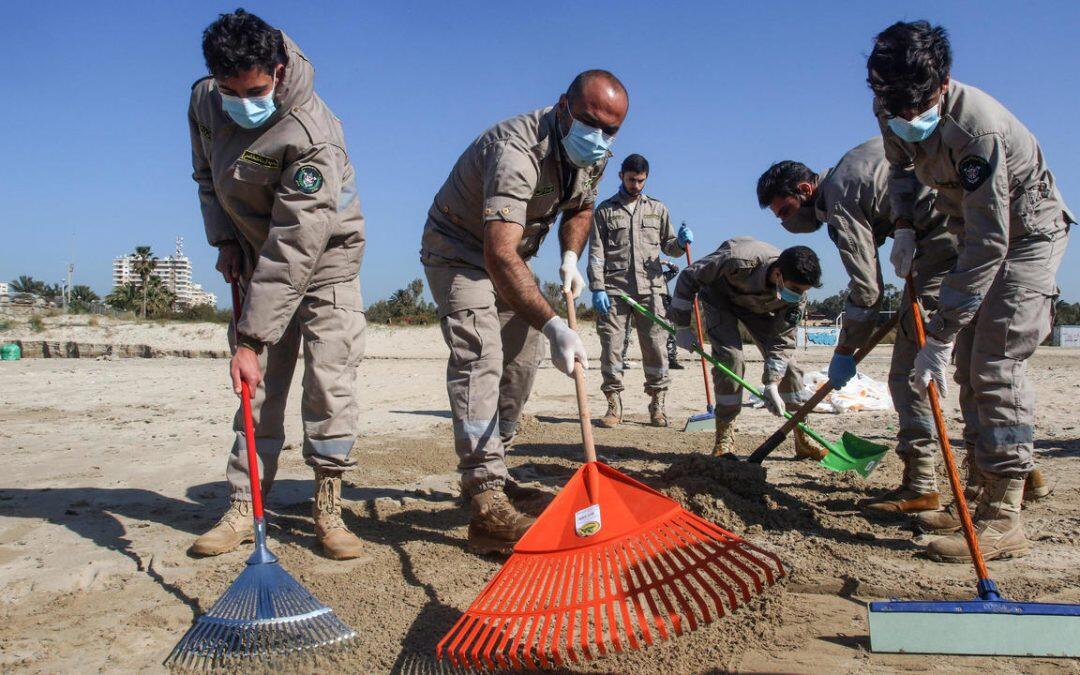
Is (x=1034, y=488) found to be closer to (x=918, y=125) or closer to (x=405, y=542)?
(x=918, y=125)

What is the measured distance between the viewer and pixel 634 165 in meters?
7.30

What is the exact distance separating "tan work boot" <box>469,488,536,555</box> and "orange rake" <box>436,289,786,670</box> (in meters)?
0.57

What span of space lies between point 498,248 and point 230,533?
154 centimetres

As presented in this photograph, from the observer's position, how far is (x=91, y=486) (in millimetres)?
4191

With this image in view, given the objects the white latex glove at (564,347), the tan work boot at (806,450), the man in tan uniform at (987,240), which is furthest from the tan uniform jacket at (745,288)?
the white latex glove at (564,347)

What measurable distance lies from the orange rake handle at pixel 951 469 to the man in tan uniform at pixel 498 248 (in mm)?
1268

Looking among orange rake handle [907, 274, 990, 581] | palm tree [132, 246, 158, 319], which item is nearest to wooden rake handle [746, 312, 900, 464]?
orange rake handle [907, 274, 990, 581]

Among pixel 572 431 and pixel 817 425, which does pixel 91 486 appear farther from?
pixel 817 425

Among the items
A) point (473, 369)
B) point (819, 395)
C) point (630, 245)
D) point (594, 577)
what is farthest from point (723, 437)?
point (594, 577)

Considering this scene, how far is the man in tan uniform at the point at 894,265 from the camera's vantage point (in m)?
3.62

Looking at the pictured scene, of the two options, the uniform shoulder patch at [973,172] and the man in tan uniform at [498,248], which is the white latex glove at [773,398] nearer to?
the man in tan uniform at [498,248]

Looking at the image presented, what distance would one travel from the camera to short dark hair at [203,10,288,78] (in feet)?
9.00

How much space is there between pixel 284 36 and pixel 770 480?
3270mm

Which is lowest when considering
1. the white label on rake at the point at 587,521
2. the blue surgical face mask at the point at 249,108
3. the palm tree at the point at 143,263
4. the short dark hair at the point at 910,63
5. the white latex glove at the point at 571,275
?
the white label on rake at the point at 587,521
